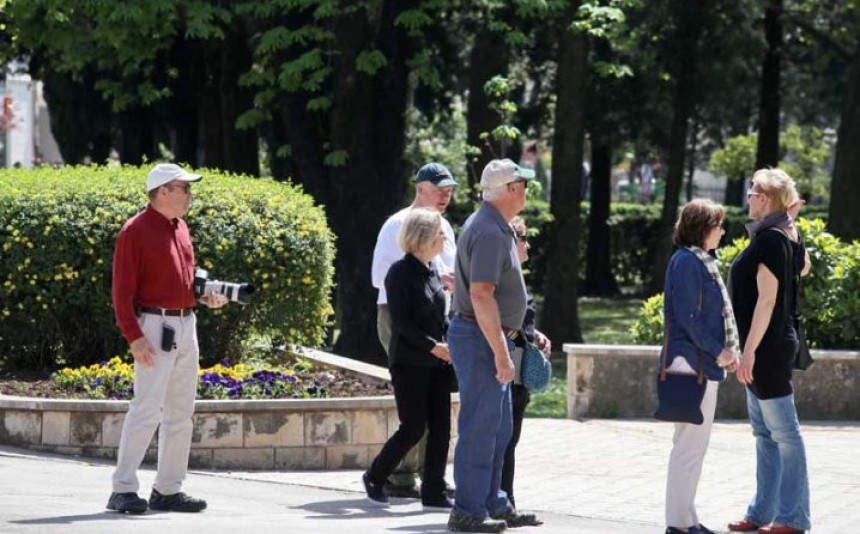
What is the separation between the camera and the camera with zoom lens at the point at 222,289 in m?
8.52

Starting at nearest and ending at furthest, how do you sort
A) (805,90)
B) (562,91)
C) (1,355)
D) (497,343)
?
1. (497,343)
2. (1,355)
3. (562,91)
4. (805,90)

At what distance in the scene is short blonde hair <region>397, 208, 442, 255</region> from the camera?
8.80m

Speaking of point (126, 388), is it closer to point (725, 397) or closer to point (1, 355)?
point (1, 355)

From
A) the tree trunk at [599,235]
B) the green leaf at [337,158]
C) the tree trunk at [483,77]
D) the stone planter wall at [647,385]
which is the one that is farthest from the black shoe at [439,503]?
the tree trunk at [599,235]

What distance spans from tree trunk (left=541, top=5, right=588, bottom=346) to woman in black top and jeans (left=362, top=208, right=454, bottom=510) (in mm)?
12957

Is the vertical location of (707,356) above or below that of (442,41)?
Answer: below

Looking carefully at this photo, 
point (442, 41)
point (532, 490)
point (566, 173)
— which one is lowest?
point (532, 490)

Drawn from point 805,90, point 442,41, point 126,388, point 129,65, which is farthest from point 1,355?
point 805,90

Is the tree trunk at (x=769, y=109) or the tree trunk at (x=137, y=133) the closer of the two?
the tree trunk at (x=137, y=133)

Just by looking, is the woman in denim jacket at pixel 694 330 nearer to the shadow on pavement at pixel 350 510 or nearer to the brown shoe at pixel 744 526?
the brown shoe at pixel 744 526

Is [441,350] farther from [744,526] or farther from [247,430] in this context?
[247,430]

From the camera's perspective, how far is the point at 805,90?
132ft

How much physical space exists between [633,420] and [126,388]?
4143mm

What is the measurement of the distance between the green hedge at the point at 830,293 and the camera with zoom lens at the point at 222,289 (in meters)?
5.98
